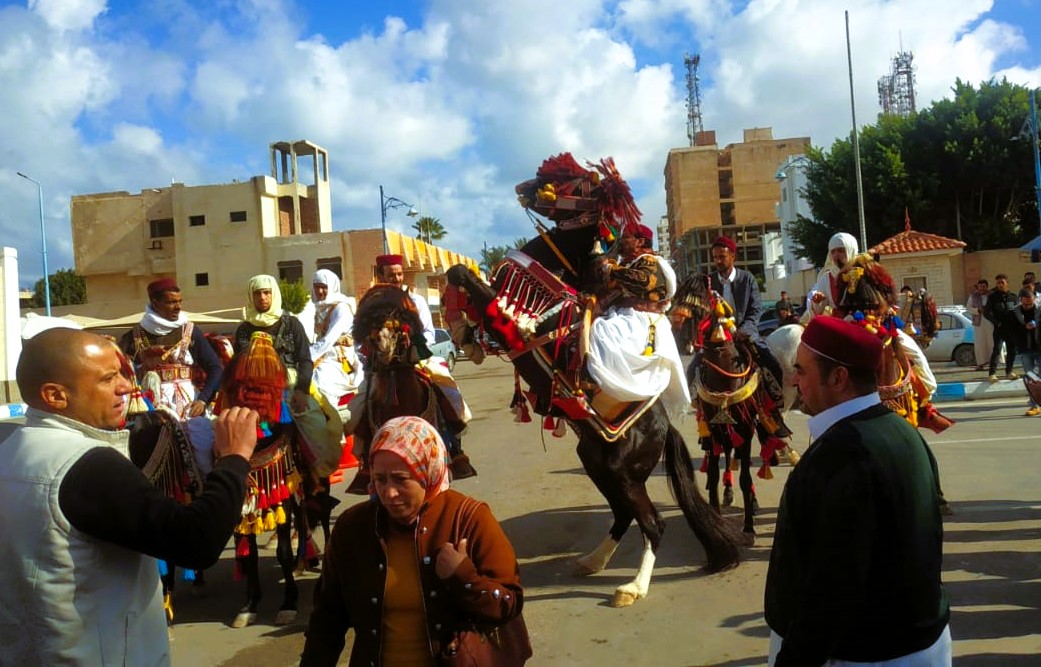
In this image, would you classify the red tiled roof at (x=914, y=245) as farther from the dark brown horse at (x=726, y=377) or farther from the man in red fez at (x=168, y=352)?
the man in red fez at (x=168, y=352)

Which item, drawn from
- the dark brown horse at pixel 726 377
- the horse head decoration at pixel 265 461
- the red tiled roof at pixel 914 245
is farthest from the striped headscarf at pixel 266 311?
the red tiled roof at pixel 914 245

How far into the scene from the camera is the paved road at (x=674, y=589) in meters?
4.78

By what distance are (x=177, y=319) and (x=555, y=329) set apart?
3138mm

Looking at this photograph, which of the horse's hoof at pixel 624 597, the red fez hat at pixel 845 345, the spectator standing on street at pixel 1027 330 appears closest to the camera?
the red fez hat at pixel 845 345

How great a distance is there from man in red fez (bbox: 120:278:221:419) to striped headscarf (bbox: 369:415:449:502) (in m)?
3.99

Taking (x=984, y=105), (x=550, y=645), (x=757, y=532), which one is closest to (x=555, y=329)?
(x=550, y=645)

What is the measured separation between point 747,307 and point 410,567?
533 cm

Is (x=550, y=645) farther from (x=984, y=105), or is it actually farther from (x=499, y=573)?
(x=984, y=105)

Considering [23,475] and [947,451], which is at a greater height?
[23,475]

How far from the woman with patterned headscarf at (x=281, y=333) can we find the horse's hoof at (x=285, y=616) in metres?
1.42

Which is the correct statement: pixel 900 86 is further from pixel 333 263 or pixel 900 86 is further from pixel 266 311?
pixel 266 311

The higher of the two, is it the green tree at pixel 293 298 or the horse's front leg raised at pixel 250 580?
the green tree at pixel 293 298

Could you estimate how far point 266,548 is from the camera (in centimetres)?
778

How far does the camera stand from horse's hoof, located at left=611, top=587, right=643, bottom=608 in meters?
5.51
